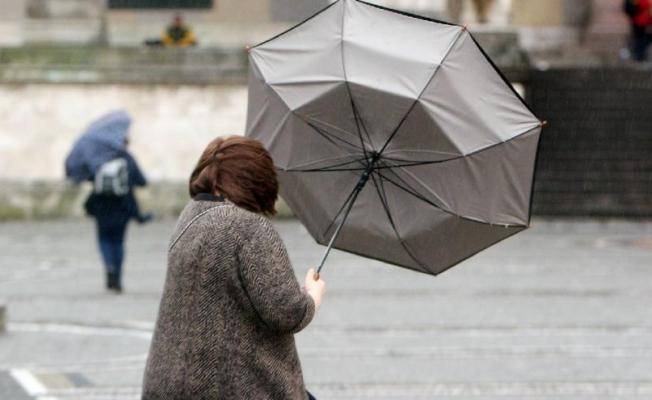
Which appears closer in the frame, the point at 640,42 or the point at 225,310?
the point at 225,310

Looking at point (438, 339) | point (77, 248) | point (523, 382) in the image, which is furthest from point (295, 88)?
point (77, 248)

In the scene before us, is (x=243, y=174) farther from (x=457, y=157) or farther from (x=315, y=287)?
(x=457, y=157)

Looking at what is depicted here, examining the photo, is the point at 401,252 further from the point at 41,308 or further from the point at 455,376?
the point at 41,308

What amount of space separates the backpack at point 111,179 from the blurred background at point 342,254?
91 cm

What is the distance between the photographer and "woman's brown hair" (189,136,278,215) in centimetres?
501

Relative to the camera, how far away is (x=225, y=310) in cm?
497

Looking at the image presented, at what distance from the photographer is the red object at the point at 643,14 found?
30.8m

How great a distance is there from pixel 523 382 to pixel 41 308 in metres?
5.45

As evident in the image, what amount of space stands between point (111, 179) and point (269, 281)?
9.89 meters

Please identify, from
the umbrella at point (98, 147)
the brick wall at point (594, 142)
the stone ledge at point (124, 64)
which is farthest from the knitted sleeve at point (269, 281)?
the brick wall at point (594, 142)

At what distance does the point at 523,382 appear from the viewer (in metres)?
10.1

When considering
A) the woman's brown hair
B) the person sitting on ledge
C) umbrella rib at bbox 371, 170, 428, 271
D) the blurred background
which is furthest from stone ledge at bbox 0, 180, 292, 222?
the woman's brown hair

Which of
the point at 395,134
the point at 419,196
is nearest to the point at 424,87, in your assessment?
the point at 395,134

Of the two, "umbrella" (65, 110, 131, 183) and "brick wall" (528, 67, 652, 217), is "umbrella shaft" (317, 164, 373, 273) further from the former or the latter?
"brick wall" (528, 67, 652, 217)
